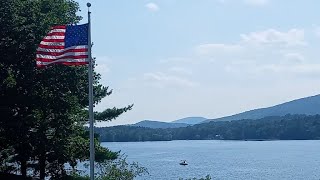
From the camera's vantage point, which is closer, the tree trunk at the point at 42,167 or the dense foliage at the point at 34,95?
the dense foliage at the point at 34,95

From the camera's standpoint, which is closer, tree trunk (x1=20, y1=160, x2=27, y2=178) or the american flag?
the american flag

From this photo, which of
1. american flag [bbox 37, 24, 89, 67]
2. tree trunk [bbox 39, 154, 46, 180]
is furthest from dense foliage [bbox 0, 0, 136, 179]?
american flag [bbox 37, 24, 89, 67]

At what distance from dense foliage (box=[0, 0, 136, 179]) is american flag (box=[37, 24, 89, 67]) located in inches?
383

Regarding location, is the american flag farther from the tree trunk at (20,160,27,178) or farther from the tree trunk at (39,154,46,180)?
the tree trunk at (20,160,27,178)

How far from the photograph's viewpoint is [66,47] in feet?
50.6

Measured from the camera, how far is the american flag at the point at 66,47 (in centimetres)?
1538

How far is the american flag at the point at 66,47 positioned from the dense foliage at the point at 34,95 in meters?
9.72

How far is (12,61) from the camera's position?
2589 centimetres

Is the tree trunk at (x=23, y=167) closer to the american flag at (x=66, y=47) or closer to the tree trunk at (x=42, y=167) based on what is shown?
the tree trunk at (x=42, y=167)

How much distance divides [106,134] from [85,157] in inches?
5691

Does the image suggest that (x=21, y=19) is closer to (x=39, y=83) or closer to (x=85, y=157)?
(x=39, y=83)

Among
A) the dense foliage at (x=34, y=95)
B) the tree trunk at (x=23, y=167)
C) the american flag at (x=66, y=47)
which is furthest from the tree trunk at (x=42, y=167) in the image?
the american flag at (x=66, y=47)

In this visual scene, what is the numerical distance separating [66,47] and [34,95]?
1103 centimetres

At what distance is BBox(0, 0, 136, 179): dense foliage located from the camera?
25.8 meters
